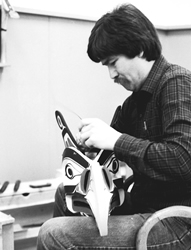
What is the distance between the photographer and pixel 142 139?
41.6 inches

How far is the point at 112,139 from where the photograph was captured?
1015 mm

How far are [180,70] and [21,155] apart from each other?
46.9 inches

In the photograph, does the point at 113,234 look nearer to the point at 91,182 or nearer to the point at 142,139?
the point at 91,182

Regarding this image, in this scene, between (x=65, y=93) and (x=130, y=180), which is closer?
(x=130, y=180)

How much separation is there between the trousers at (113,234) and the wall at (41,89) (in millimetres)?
1035

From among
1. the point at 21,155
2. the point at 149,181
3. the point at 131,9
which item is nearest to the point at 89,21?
the point at 21,155

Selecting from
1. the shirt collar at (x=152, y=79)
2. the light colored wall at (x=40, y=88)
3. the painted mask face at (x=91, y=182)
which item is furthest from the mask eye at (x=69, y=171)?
the light colored wall at (x=40, y=88)

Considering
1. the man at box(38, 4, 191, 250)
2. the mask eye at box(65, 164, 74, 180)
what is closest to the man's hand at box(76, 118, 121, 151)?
the man at box(38, 4, 191, 250)

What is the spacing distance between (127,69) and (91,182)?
322 millimetres

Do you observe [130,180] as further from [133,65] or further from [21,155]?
[21,155]

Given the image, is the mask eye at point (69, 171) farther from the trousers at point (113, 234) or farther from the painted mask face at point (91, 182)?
the trousers at point (113, 234)

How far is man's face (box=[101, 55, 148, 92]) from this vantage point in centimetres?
109

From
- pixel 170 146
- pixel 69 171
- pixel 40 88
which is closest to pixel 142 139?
pixel 170 146

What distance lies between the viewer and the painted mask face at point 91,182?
101 cm
